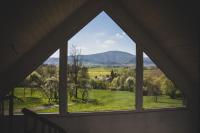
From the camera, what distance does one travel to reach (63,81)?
6.08m

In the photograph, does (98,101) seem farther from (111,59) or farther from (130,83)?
(111,59)

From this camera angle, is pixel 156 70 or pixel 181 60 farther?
pixel 156 70

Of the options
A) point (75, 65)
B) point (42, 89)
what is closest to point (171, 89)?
point (75, 65)

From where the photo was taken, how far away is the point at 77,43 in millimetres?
6160

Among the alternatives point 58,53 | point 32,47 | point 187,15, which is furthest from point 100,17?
point 187,15

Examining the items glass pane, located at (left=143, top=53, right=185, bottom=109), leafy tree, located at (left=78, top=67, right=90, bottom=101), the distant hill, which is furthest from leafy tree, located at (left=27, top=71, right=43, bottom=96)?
glass pane, located at (left=143, top=53, right=185, bottom=109)

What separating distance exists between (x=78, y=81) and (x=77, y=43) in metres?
0.74

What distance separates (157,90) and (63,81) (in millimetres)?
1982

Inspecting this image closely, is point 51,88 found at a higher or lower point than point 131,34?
lower

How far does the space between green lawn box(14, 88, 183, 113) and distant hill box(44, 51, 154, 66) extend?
57 centimetres

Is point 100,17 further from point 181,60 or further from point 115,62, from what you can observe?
point 181,60

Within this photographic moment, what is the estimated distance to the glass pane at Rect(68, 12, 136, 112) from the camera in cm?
619

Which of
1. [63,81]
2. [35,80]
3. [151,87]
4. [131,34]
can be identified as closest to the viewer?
[35,80]

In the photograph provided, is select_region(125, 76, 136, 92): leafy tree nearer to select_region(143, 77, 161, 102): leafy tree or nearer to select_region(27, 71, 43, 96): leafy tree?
select_region(143, 77, 161, 102): leafy tree
